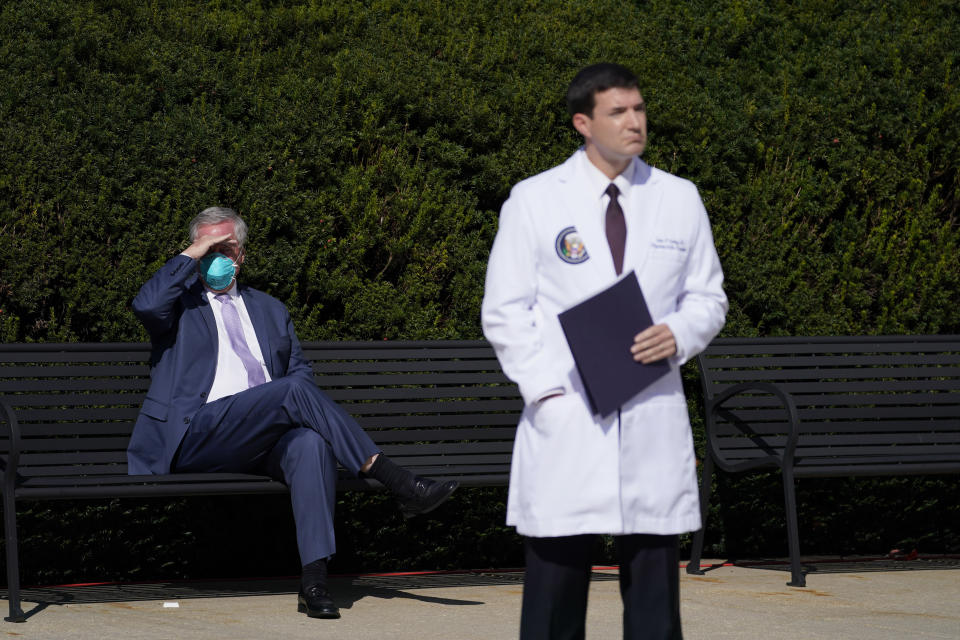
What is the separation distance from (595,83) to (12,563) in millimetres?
2908

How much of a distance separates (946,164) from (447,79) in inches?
114

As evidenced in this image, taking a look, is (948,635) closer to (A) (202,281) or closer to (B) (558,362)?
(B) (558,362)

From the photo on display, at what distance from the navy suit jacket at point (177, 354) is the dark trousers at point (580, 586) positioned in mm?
2491

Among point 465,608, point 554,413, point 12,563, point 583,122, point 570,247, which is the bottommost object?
point 465,608

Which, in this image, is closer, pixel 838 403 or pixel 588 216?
pixel 588 216

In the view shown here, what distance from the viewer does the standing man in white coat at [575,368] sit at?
3.28 metres

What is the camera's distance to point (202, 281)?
5.83 metres

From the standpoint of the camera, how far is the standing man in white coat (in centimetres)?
328

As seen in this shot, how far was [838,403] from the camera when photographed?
21.4ft

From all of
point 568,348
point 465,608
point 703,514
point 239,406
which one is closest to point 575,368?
point 568,348

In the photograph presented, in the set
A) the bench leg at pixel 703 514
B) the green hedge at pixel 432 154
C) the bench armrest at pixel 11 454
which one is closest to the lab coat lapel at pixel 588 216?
the bench armrest at pixel 11 454

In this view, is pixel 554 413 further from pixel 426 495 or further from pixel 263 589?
pixel 263 589

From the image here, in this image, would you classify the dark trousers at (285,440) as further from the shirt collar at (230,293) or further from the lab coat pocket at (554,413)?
the lab coat pocket at (554,413)

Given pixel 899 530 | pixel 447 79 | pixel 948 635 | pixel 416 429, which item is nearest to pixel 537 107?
pixel 447 79
